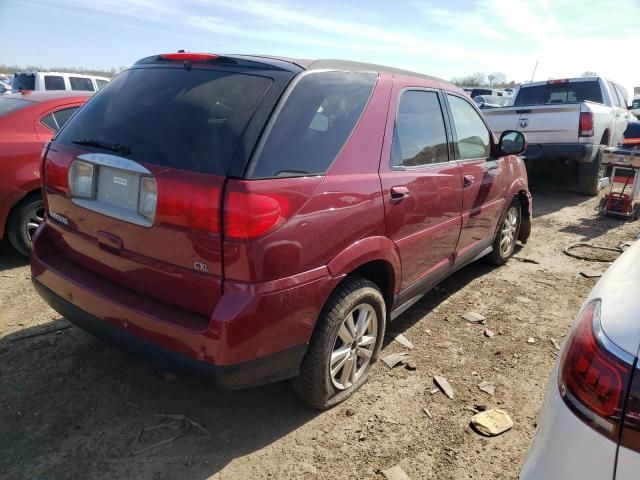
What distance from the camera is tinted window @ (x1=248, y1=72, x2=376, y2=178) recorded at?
6.97 feet

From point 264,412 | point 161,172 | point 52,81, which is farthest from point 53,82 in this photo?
point 264,412

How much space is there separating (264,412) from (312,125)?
1607 millimetres

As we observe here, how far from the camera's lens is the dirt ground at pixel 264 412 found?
2314 millimetres

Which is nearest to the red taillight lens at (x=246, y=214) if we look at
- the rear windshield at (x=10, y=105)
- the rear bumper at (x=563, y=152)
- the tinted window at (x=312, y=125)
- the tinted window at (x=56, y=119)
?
the tinted window at (x=312, y=125)

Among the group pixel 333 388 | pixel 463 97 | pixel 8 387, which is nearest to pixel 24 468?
pixel 8 387

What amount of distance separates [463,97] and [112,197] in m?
2.94

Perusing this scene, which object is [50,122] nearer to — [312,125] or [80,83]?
[312,125]

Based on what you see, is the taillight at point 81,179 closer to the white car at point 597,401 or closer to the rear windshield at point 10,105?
the white car at point 597,401

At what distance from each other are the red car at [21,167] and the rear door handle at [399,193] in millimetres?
3481

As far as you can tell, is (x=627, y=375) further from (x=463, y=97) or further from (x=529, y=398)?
(x=463, y=97)

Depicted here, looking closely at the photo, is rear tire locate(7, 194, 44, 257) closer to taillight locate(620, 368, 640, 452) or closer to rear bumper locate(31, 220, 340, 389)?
rear bumper locate(31, 220, 340, 389)

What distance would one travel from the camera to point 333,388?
2.68 meters

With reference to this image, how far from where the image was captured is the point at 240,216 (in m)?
1.97

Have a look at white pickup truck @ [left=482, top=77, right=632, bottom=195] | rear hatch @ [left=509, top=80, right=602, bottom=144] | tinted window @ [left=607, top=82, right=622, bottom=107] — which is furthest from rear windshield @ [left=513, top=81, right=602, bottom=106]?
tinted window @ [left=607, top=82, right=622, bottom=107]
